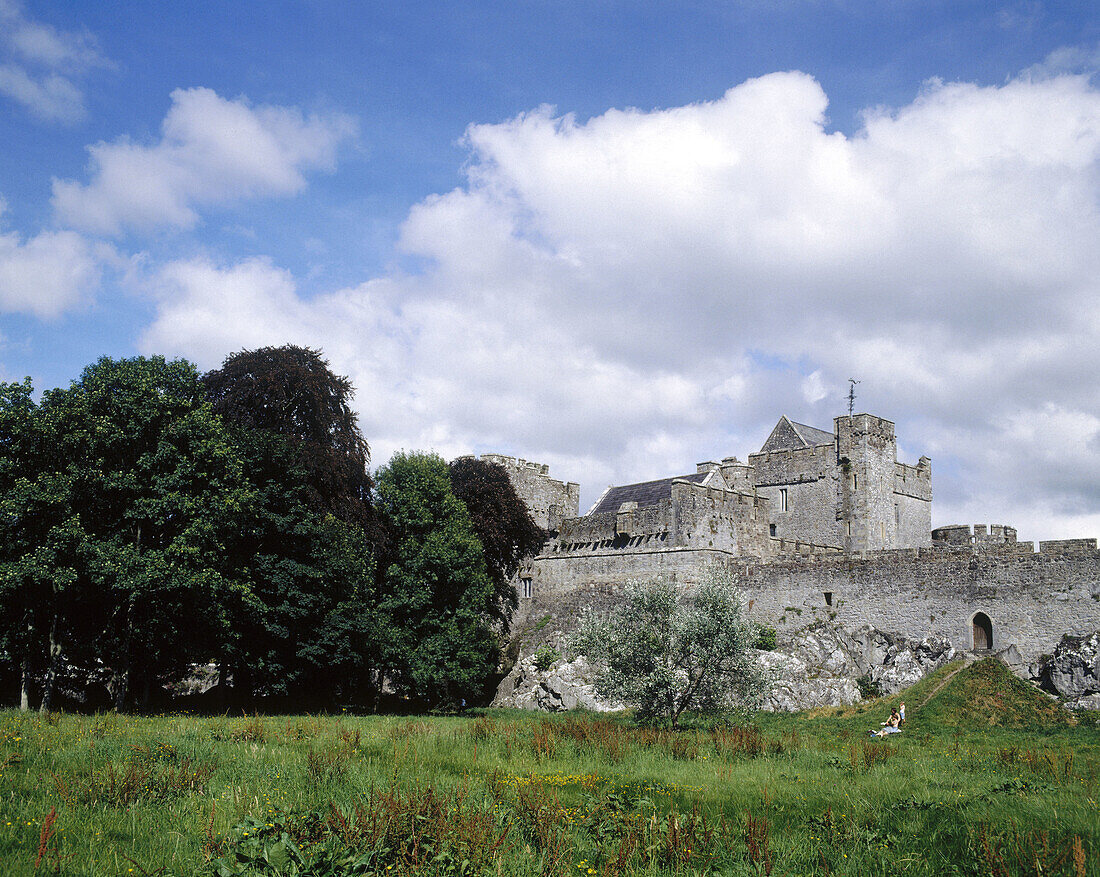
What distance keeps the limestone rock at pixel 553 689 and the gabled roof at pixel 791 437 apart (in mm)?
23566

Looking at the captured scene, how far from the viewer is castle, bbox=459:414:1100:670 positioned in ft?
109

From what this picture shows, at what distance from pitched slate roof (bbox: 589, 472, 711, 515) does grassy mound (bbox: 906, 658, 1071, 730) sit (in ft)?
67.9

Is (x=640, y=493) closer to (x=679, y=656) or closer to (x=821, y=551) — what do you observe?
(x=821, y=551)

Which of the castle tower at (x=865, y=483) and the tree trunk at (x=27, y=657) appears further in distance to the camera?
the castle tower at (x=865, y=483)

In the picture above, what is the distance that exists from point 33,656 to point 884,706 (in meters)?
29.3

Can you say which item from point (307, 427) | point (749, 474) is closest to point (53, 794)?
point (307, 427)

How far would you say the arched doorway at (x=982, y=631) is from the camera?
3403 cm

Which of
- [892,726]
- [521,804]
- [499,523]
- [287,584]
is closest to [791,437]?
[499,523]

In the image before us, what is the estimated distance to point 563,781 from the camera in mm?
13383

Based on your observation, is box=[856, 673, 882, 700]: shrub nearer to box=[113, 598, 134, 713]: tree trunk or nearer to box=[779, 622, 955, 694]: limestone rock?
box=[779, 622, 955, 694]: limestone rock

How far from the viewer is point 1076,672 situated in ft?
97.9

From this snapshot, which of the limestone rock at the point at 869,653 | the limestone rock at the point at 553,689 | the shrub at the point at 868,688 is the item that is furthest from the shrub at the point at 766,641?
the limestone rock at the point at 553,689

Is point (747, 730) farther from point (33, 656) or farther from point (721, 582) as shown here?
point (33, 656)

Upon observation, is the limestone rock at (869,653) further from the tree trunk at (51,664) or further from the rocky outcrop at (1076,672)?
the tree trunk at (51,664)
